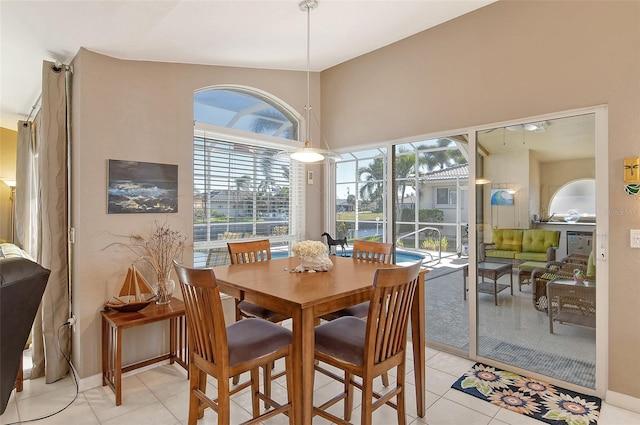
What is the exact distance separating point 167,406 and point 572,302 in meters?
3.12

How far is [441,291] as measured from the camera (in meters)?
3.38

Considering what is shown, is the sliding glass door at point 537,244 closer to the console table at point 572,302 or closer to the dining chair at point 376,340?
the console table at point 572,302

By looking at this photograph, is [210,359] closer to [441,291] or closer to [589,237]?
[441,291]

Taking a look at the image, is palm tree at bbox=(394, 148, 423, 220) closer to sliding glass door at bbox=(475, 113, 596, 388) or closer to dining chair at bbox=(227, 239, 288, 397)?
sliding glass door at bbox=(475, 113, 596, 388)

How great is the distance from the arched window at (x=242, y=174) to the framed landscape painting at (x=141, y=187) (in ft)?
1.17

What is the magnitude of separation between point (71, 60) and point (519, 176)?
382 cm

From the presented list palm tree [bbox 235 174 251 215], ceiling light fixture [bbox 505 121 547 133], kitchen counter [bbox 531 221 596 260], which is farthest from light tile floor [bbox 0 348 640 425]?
ceiling light fixture [bbox 505 121 547 133]

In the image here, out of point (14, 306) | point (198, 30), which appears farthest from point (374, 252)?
point (14, 306)

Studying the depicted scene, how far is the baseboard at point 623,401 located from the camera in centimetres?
227

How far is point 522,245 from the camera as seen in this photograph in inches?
113

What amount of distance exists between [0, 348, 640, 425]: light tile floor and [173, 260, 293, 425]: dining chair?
19.2 inches

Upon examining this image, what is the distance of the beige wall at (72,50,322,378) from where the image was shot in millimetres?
2566

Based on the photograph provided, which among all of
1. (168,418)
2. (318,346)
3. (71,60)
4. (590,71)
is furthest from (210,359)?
(590,71)

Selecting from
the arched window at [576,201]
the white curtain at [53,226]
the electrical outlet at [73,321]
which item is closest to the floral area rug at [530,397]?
the arched window at [576,201]
